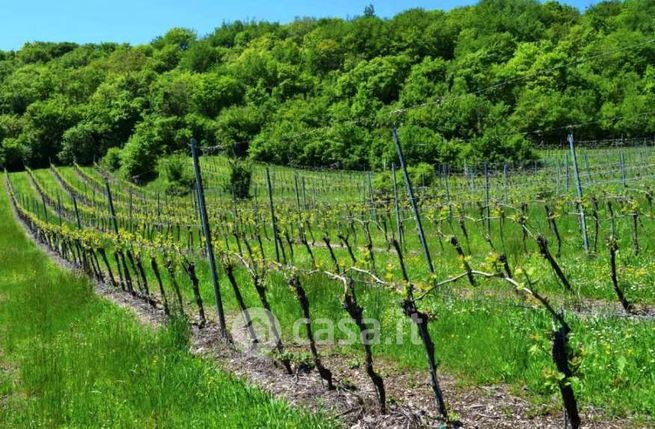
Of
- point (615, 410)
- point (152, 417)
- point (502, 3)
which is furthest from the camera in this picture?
point (502, 3)

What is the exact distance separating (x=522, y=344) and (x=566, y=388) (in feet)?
8.51

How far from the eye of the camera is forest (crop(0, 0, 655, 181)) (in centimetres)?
5703

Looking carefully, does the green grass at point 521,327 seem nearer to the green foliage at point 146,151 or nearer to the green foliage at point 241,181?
the green foliage at point 241,181

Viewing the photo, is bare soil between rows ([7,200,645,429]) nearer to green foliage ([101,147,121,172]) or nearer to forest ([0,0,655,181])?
forest ([0,0,655,181])

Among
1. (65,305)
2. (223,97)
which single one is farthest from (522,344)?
(223,97)

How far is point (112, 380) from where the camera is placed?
6609 mm

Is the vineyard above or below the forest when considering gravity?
below

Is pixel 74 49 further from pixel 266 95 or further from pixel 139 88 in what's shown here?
pixel 266 95

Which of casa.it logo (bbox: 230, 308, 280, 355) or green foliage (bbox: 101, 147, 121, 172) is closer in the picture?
casa.it logo (bbox: 230, 308, 280, 355)

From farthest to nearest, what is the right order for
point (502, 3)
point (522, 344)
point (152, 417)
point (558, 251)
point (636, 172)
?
point (502, 3) → point (636, 172) → point (558, 251) → point (522, 344) → point (152, 417)

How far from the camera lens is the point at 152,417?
5.50 metres

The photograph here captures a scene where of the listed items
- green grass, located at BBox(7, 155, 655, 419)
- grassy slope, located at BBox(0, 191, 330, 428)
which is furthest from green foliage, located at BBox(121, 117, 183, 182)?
grassy slope, located at BBox(0, 191, 330, 428)

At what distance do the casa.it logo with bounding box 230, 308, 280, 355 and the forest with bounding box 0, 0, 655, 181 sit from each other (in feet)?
94.5

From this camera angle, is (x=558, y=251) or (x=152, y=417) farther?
(x=558, y=251)
